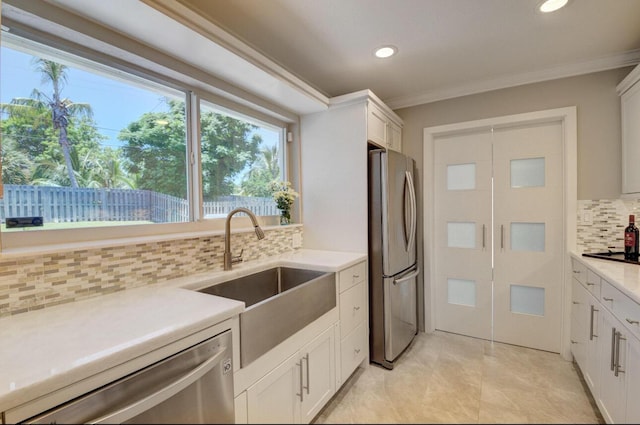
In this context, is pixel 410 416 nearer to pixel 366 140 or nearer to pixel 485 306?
pixel 366 140

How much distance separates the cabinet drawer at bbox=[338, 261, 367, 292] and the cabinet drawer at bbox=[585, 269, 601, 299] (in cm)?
135

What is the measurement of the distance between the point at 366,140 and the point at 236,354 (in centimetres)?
Result: 169

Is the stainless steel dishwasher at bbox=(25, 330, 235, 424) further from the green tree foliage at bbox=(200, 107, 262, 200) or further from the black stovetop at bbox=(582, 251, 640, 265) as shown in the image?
the black stovetop at bbox=(582, 251, 640, 265)

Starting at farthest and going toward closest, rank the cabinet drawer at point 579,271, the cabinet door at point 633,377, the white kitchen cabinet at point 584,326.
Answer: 1. the cabinet drawer at point 579,271
2. the white kitchen cabinet at point 584,326
3. the cabinet door at point 633,377

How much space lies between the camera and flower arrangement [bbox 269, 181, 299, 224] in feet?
7.58

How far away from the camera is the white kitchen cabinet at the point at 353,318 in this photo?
184 cm

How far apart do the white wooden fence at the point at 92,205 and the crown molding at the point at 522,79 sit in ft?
6.80

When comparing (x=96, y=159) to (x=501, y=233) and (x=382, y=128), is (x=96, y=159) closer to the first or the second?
(x=382, y=128)

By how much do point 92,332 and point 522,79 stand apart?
3.11 metres

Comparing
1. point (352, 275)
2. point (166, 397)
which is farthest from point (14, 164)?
point (352, 275)

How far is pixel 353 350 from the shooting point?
6.43ft

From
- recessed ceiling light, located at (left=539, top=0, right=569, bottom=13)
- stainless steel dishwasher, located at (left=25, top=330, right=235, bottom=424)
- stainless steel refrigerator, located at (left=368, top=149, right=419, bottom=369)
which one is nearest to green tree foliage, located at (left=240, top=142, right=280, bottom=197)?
stainless steel refrigerator, located at (left=368, top=149, right=419, bottom=369)

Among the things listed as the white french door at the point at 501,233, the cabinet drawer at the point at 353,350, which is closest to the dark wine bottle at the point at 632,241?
the white french door at the point at 501,233

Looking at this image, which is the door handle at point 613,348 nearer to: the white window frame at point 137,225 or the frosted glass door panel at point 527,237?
the frosted glass door panel at point 527,237
